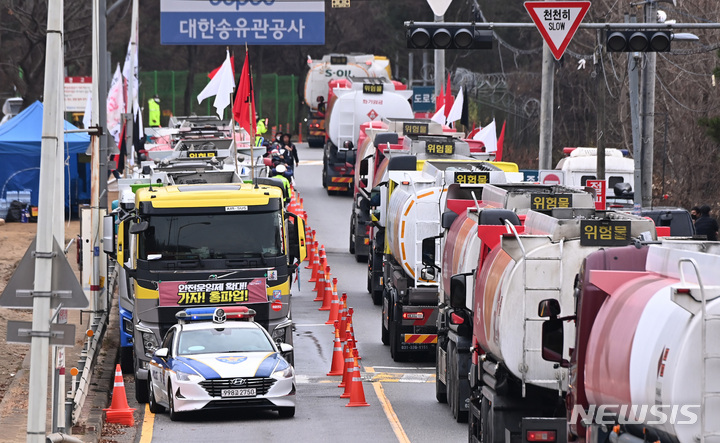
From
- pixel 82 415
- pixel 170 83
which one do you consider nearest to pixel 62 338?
pixel 82 415

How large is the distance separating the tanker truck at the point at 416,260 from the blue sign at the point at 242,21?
15128 mm

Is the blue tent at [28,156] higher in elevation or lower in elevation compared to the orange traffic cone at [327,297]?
higher

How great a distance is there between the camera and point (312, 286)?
98.5 ft

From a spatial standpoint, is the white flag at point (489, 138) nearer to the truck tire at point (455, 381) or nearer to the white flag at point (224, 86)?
the white flag at point (224, 86)

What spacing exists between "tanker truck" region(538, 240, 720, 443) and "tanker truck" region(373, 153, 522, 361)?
10.0m

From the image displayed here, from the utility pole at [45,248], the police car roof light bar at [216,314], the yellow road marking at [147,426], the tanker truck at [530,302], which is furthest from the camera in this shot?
the police car roof light bar at [216,314]

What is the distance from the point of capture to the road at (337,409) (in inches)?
647

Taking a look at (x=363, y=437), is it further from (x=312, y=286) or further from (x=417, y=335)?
(x=312, y=286)

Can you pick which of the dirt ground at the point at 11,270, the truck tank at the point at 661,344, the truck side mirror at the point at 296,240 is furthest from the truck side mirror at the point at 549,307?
the dirt ground at the point at 11,270

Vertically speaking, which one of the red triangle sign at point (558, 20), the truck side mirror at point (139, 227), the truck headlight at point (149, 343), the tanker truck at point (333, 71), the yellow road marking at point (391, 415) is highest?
the tanker truck at point (333, 71)

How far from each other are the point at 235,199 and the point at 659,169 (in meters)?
25.3

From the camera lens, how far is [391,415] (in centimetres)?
1775

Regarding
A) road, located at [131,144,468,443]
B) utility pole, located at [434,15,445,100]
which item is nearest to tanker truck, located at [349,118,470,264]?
road, located at [131,144,468,443]

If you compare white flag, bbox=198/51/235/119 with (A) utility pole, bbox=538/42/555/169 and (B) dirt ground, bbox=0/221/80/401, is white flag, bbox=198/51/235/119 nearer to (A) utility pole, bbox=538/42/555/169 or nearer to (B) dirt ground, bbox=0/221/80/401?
(B) dirt ground, bbox=0/221/80/401
